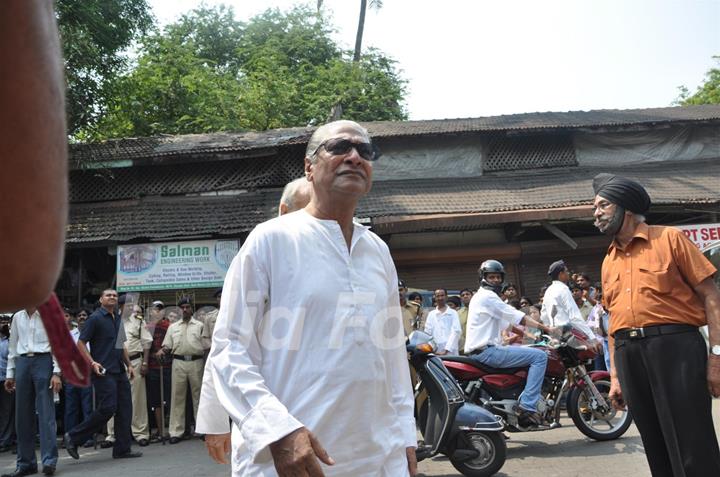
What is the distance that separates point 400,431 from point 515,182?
14.4 m

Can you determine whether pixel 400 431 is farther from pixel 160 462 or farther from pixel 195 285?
pixel 195 285

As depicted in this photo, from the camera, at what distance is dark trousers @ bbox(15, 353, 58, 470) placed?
7.87 m

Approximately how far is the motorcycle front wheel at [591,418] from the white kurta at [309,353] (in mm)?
5592

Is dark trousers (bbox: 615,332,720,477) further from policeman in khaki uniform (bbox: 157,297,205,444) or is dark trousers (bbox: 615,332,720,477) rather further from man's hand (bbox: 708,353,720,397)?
policeman in khaki uniform (bbox: 157,297,205,444)

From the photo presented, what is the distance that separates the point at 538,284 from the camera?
15758mm

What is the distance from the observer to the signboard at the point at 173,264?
1316 centimetres

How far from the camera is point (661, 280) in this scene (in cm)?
407

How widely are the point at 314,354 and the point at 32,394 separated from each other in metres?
6.85

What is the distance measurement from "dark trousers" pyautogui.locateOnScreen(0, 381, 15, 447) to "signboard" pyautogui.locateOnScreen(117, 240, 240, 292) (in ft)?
8.36

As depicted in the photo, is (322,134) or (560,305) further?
(560,305)

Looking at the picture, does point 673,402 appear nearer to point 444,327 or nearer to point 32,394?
point 32,394

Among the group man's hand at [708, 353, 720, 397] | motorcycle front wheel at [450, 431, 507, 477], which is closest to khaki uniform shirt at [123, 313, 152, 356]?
motorcycle front wheel at [450, 431, 507, 477]

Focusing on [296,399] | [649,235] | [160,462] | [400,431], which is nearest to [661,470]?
[649,235]

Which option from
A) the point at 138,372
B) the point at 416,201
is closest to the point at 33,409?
the point at 138,372
